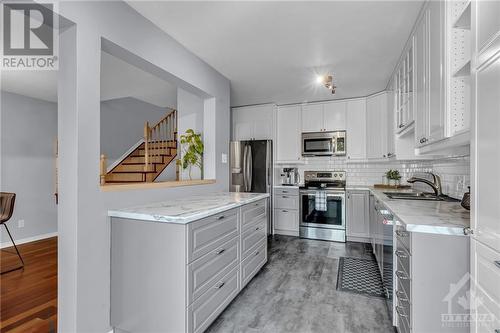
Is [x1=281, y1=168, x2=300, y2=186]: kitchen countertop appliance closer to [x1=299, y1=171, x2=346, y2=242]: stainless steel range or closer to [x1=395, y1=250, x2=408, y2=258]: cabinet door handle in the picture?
[x1=299, y1=171, x2=346, y2=242]: stainless steel range

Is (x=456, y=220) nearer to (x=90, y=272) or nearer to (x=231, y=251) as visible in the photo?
(x=231, y=251)

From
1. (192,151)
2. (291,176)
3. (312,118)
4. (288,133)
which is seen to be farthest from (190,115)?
(291,176)

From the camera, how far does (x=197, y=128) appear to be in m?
3.32

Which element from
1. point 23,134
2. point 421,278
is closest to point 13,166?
point 23,134

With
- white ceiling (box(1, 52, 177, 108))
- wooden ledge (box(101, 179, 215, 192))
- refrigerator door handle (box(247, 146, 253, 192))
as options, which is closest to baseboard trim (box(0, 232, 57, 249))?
white ceiling (box(1, 52, 177, 108))

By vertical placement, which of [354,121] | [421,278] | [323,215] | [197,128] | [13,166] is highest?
[354,121]

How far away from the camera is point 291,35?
92.9 inches

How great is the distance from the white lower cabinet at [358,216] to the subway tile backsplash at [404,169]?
55 centimetres

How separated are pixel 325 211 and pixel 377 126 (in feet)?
5.35

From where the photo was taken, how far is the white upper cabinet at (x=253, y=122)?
4.76 metres

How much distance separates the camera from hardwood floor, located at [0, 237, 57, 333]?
1.94 m

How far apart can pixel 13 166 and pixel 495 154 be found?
571cm

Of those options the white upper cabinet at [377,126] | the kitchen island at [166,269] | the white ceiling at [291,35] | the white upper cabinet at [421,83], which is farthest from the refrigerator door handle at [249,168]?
the white upper cabinet at [421,83]
